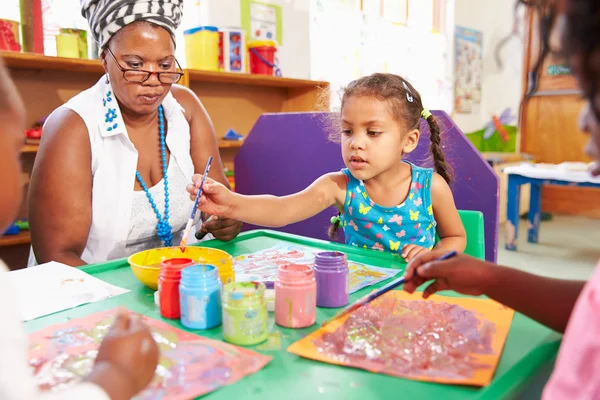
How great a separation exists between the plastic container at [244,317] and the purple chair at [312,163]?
99 centimetres

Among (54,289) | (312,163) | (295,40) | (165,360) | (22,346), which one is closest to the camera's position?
(22,346)

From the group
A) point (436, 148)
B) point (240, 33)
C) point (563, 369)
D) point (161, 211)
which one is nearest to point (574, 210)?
point (240, 33)

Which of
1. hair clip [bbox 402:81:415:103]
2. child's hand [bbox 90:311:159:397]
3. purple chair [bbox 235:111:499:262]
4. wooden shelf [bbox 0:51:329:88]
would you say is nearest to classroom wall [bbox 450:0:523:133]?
wooden shelf [bbox 0:51:329:88]

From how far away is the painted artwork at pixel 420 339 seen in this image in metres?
0.63

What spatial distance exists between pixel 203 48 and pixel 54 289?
Result: 2.21m

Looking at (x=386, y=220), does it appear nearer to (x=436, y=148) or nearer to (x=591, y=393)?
(x=436, y=148)

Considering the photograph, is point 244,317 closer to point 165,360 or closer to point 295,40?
point 165,360

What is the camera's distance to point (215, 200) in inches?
48.8

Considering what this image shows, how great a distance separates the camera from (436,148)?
147cm

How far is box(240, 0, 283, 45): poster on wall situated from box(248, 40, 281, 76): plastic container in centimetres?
23

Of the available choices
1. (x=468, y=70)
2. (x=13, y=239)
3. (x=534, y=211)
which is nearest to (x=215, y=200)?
(x=13, y=239)

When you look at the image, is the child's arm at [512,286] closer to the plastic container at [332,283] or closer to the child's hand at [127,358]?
the plastic container at [332,283]

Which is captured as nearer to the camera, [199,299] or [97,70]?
[199,299]

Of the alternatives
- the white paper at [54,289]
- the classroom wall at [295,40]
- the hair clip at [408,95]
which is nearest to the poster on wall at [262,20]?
the classroom wall at [295,40]
